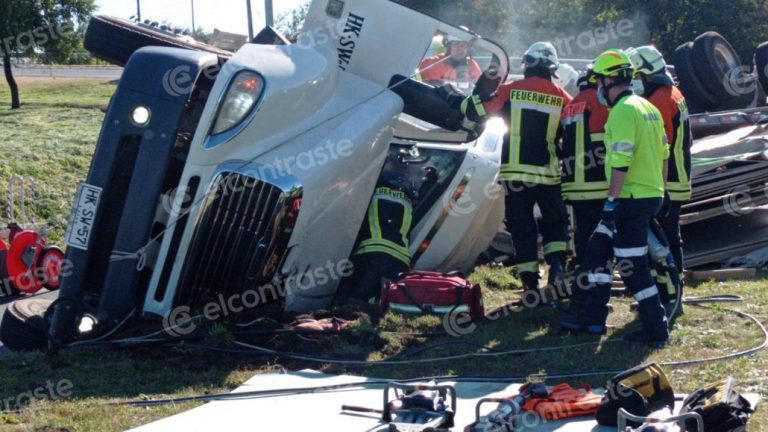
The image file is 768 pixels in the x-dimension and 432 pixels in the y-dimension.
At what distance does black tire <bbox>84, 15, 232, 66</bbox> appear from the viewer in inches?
320

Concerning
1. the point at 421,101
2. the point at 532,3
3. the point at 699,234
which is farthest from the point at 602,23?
the point at 421,101

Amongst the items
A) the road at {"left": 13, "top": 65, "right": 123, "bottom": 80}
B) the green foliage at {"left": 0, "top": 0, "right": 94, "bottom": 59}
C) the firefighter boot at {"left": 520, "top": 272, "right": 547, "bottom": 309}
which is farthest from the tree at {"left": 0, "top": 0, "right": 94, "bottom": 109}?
the firefighter boot at {"left": 520, "top": 272, "right": 547, "bottom": 309}

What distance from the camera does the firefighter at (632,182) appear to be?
6395 mm

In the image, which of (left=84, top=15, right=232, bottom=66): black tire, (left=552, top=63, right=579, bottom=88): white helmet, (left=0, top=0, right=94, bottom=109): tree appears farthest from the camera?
(left=0, top=0, right=94, bottom=109): tree

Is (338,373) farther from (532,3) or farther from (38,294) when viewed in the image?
(532,3)

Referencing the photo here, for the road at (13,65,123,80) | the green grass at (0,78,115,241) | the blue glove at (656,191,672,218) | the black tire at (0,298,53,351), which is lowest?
the road at (13,65,123,80)

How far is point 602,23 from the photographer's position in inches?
1075

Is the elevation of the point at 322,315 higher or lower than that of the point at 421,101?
lower

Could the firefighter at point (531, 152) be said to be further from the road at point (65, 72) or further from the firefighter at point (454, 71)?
the road at point (65, 72)

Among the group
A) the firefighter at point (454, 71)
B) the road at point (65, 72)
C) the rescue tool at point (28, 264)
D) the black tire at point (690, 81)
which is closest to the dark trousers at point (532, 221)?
the firefighter at point (454, 71)

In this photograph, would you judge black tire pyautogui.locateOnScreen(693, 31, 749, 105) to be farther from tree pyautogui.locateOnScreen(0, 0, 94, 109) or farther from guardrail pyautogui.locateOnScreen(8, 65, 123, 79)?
guardrail pyautogui.locateOnScreen(8, 65, 123, 79)

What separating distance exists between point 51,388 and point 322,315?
6.88ft

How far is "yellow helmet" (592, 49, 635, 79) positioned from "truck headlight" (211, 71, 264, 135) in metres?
2.19

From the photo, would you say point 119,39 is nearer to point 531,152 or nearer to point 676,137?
point 531,152
